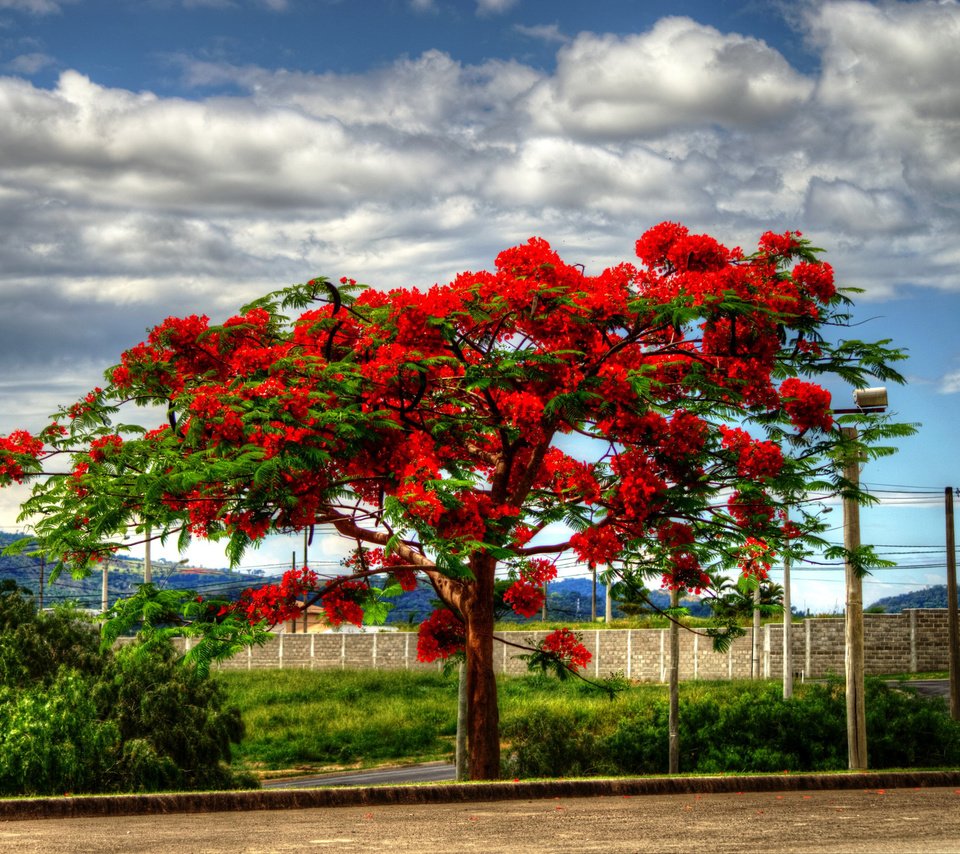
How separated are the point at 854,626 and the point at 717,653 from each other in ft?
84.8

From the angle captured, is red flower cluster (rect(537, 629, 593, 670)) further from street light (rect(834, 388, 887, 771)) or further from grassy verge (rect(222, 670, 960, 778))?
street light (rect(834, 388, 887, 771))

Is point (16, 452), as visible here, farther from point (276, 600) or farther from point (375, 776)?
point (375, 776)

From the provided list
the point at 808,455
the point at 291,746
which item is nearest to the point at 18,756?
the point at 808,455

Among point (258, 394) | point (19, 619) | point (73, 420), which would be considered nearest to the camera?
point (258, 394)

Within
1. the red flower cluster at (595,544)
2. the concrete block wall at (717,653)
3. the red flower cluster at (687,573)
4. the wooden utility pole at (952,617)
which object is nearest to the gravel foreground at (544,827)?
the red flower cluster at (595,544)

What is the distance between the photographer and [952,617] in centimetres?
3444

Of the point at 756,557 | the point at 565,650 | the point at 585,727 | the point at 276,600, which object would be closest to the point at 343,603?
the point at 276,600

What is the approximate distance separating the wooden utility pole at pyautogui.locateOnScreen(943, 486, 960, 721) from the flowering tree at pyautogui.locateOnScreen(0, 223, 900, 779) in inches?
783

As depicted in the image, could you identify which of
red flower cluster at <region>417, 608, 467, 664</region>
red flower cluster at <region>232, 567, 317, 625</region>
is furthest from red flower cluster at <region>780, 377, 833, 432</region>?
red flower cluster at <region>232, 567, 317, 625</region>

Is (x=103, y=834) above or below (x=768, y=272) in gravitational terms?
below

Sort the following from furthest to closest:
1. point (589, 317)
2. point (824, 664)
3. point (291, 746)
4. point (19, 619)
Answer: point (824, 664)
point (291, 746)
point (19, 619)
point (589, 317)

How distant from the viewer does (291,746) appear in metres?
35.7

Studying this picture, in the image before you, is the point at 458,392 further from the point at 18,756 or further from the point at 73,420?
the point at 18,756

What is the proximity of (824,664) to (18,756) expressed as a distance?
1293 inches
